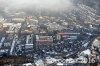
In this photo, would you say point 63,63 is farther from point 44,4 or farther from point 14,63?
point 44,4

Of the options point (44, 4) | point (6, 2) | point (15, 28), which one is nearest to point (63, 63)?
point (15, 28)

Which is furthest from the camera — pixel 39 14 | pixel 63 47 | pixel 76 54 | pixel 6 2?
pixel 6 2

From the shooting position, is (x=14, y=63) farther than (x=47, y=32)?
No

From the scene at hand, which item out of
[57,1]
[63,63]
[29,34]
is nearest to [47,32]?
[29,34]

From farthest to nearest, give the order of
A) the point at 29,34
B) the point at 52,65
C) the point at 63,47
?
the point at 29,34
the point at 63,47
the point at 52,65

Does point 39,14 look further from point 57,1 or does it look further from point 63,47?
point 63,47

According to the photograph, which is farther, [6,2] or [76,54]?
[6,2]
